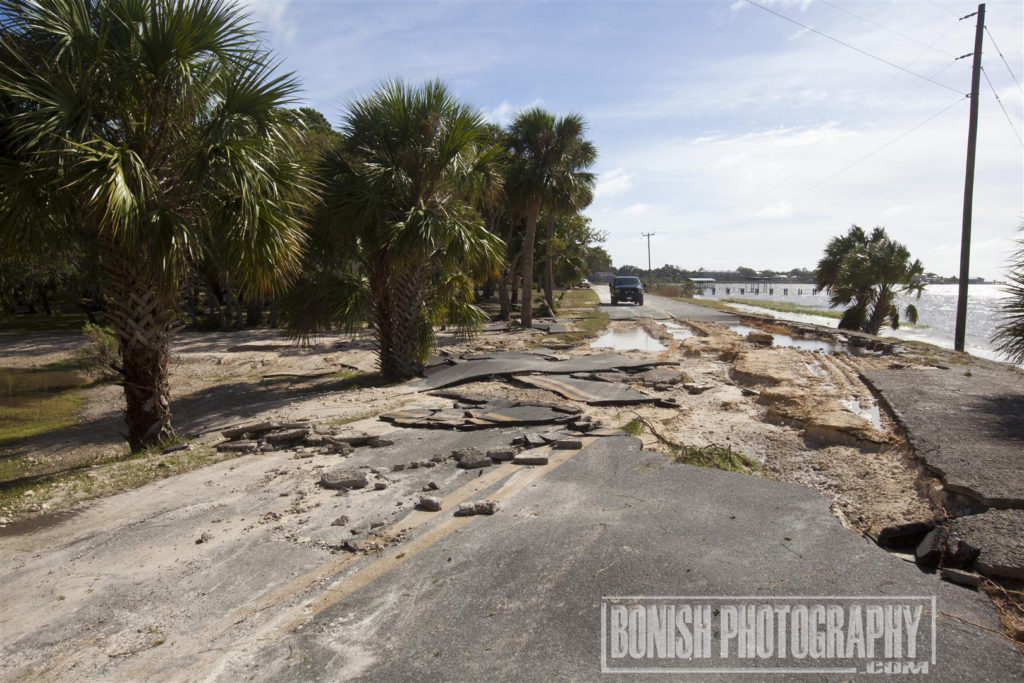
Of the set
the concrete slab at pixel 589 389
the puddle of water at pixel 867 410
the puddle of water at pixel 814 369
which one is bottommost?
the puddle of water at pixel 814 369

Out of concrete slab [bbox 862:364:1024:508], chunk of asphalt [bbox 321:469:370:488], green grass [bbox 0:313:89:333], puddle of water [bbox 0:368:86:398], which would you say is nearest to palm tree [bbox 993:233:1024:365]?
concrete slab [bbox 862:364:1024:508]

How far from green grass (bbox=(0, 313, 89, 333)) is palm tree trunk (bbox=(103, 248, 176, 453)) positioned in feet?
75.0

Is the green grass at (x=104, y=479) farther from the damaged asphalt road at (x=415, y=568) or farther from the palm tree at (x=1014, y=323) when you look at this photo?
the palm tree at (x=1014, y=323)

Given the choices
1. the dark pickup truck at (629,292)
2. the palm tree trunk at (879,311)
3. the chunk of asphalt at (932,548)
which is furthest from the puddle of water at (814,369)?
the dark pickup truck at (629,292)

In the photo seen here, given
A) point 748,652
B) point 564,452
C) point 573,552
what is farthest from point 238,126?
point 748,652

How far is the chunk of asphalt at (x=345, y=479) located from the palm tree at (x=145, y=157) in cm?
277

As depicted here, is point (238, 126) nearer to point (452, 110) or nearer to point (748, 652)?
point (452, 110)

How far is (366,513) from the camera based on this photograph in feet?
16.5

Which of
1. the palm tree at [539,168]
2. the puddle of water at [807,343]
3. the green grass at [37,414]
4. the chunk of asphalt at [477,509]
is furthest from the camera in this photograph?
the palm tree at [539,168]

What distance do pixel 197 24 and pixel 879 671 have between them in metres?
8.55

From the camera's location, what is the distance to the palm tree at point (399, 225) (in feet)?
36.8

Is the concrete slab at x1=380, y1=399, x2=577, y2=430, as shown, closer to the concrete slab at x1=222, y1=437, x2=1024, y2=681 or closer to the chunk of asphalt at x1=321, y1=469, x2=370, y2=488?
the chunk of asphalt at x1=321, y1=469, x2=370, y2=488

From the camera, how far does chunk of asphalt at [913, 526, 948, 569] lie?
Answer: 3873 millimetres

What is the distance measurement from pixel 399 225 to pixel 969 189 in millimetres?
18193
